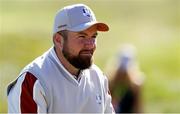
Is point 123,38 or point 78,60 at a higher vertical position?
point 78,60

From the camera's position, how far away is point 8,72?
17281 millimetres

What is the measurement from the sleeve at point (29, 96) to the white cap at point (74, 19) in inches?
21.9

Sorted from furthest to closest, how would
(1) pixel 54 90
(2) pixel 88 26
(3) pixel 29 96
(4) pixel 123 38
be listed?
(4) pixel 123 38, (2) pixel 88 26, (1) pixel 54 90, (3) pixel 29 96

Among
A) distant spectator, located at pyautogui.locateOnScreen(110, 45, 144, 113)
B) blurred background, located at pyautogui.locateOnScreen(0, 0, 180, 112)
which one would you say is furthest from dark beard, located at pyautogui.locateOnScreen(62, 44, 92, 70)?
blurred background, located at pyautogui.locateOnScreen(0, 0, 180, 112)

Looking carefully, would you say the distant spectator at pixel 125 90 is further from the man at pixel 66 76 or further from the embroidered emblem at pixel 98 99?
the man at pixel 66 76

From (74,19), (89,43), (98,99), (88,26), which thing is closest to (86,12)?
(74,19)

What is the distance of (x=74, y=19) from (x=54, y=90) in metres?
0.63

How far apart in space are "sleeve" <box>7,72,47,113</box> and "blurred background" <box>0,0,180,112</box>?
6031 millimetres

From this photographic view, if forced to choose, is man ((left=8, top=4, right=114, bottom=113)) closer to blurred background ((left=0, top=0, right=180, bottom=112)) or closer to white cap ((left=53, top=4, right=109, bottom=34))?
white cap ((left=53, top=4, right=109, bottom=34))

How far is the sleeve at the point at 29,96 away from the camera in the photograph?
674 centimetres

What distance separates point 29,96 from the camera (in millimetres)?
6742

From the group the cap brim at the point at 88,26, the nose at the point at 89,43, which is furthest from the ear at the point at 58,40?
the nose at the point at 89,43

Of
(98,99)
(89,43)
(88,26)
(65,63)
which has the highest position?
(88,26)

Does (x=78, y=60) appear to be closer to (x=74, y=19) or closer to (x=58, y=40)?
(x=58, y=40)
